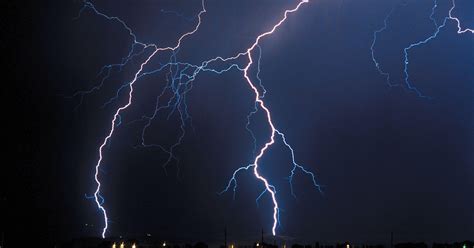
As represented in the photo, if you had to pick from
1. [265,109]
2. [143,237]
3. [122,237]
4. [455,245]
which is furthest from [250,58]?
[143,237]

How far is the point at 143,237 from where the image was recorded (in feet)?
102

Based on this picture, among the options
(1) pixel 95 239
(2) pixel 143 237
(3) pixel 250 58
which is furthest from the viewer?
(2) pixel 143 237

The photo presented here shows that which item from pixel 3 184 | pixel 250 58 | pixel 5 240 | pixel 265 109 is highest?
pixel 250 58

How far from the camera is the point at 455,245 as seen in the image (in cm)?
1733

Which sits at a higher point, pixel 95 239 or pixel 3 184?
pixel 3 184

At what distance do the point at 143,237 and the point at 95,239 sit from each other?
251 inches

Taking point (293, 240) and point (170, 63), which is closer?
point (170, 63)

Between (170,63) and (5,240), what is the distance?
7740 mm

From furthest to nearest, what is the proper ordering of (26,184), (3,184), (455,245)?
(26,184) < (3,184) < (455,245)

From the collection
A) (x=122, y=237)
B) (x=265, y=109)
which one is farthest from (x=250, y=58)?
(x=122, y=237)

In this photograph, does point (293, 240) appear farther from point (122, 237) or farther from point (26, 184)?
point (26, 184)

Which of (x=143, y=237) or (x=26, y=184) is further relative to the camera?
(x=143, y=237)

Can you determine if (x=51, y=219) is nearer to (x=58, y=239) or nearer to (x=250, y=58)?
(x=58, y=239)

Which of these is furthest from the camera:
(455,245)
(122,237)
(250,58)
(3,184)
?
(122,237)
